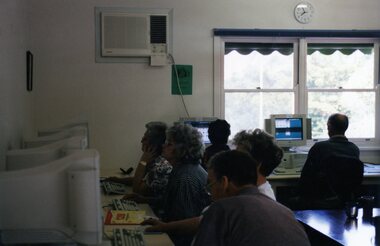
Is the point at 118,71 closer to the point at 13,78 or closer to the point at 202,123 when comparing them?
the point at 202,123

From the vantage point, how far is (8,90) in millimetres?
3072

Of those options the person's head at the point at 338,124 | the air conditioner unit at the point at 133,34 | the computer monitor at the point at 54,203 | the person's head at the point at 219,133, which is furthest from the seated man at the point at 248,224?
the air conditioner unit at the point at 133,34

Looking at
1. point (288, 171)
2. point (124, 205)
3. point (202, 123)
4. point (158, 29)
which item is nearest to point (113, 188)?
Result: point (124, 205)

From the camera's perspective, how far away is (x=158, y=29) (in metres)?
4.86

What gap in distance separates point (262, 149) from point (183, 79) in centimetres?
260

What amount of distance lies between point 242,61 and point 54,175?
3.80m

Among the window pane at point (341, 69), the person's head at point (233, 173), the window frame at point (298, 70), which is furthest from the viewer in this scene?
the window pane at point (341, 69)

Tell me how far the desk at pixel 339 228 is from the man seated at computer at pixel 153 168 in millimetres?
941

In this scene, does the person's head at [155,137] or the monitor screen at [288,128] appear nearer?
the person's head at [155,137]

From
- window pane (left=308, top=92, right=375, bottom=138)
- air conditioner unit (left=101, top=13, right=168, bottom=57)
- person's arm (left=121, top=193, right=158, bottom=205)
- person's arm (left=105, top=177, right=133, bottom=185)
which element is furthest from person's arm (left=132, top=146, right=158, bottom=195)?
window pane (left=308, top=92, right=375, bottom=138)

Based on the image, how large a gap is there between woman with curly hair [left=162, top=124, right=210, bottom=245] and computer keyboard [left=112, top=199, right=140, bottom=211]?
0.22 meters

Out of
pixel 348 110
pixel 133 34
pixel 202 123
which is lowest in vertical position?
pixel 202 123

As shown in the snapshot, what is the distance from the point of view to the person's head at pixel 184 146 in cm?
289

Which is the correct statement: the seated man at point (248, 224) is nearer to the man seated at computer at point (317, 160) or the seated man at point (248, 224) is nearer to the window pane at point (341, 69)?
the man seated at computer at point (317, 160)
